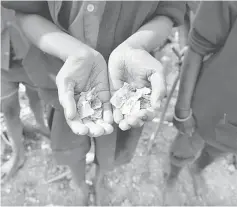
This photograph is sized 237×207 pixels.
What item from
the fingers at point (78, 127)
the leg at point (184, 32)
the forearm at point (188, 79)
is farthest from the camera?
the leg at point (184, 32)

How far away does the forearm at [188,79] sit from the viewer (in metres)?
1.16

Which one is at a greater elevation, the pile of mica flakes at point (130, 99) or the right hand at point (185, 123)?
the pile of mica flakes at point (130, 99)

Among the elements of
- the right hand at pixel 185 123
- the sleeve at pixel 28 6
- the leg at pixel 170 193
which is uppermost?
the sleeve at pixel 28 6

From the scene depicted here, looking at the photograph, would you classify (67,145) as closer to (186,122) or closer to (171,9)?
(186,122)

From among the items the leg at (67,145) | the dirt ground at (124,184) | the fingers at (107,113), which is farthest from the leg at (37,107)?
the fingers at (107,113)

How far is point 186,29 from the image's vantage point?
1.75 metres

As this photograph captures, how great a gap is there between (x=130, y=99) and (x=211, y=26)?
1.36ft

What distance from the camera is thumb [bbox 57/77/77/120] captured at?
2.81 feet

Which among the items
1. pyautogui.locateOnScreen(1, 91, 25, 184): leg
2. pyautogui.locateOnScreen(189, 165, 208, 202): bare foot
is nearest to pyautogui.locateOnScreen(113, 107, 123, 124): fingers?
pyautogui.locateOnScreen(1, 91, 25, 184): leg

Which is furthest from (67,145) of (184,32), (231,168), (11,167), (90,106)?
(231,168)

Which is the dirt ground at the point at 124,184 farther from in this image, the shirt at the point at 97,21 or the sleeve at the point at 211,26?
the sleeve at the point at 211,26

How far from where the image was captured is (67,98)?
0.87 metres

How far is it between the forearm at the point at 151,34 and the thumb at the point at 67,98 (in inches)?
11.2

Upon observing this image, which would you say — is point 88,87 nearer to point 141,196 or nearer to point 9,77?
point 9,77
